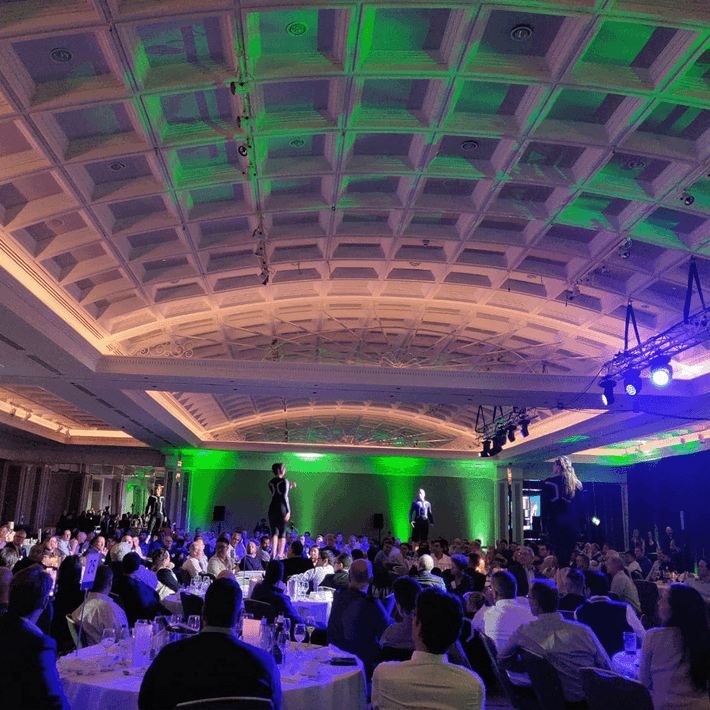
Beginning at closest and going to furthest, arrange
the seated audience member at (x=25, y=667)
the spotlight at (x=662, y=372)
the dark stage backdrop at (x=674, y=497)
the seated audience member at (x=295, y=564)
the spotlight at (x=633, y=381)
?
the seated audience member at (x=25, y=667), the spotlight at (x=662, y=372), the seated audience member at (x=295, y=564), the spotlight at (x=633, y=381), the dark stage backdrop at (x=674, y=497)

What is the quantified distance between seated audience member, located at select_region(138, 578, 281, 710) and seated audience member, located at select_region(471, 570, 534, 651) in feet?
12.1

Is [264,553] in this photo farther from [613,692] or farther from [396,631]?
[613,692]

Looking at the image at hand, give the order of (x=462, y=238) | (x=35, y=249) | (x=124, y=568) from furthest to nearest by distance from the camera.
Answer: (x=462, y=238) → (x=35, y=249) → (x=124, y=568)

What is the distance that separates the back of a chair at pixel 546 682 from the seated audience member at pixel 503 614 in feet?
6.12

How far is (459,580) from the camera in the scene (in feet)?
31.8

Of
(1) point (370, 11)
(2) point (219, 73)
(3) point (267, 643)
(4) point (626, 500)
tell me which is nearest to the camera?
(3) point (267, 643)

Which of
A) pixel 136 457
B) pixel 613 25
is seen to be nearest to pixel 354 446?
pixel 136 457

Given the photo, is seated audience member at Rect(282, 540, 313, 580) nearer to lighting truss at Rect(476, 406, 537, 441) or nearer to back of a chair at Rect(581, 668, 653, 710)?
lighting truss at Rect(476, 406, 537, 441)

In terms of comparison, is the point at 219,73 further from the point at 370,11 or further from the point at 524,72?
the point at 524,72

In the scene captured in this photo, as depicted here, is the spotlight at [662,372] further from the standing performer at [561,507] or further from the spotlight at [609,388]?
the standing performer at [561,507]

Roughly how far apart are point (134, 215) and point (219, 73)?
3526 millimetres

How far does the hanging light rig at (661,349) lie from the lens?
9898mm

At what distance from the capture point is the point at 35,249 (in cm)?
915

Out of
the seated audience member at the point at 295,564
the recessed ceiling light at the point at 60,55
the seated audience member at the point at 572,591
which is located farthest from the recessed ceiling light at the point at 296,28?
the seated audience member at the point at 295,564
